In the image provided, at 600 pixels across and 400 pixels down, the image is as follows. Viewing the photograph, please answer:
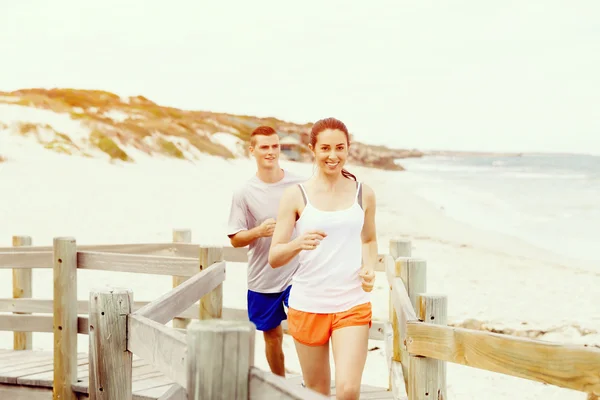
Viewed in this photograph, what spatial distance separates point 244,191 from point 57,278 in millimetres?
1467

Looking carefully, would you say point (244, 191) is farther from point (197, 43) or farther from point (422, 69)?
point (422, 69)

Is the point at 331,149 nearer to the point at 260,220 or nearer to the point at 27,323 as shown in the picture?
the point at 260,220

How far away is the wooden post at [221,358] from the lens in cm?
189

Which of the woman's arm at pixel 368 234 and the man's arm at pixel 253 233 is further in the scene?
the man's arm at pixel 253 233

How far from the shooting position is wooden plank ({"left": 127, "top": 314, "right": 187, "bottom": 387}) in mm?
2305

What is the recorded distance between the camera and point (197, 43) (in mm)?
36219

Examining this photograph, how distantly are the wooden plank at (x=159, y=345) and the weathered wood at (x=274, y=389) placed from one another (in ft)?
1.17

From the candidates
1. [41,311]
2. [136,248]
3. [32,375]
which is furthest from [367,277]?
[41,311]

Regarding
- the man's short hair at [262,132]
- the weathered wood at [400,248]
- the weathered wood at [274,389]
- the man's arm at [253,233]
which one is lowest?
the weathered wood at [274,389]

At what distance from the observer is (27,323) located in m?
5.98

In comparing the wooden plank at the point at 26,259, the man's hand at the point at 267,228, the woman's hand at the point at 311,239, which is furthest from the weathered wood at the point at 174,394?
the wooden plank at the point at 26,259

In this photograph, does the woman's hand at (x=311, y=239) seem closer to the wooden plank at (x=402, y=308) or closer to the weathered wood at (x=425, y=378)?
the wooden plank at (x=402, y=308)

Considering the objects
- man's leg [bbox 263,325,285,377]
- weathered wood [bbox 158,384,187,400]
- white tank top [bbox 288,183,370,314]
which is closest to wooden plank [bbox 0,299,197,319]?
man's leg [bbox 263,325,285,377]

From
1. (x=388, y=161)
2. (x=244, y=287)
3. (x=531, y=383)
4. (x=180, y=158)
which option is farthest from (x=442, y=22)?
(x=531, y=383)
